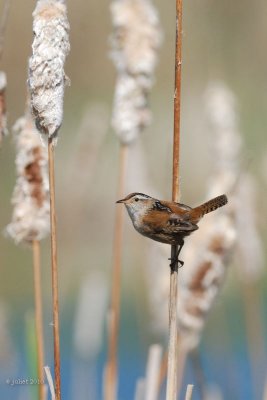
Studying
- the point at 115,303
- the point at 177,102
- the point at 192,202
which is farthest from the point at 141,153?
the point at 192,202

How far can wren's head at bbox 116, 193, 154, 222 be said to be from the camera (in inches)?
102

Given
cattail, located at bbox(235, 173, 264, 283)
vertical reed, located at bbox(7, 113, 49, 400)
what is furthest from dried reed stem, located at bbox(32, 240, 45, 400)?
cattail, located at bbox(235, 173, 264, 283)

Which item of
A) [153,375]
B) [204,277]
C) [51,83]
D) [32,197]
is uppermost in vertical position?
[51,83]

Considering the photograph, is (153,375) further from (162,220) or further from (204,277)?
(162,220)

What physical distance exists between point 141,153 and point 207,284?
94cm

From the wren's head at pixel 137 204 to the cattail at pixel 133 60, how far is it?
29cm

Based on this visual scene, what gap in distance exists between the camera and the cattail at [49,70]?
2215 millimetres

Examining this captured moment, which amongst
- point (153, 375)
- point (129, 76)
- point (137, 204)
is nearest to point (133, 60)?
point (129, 76)

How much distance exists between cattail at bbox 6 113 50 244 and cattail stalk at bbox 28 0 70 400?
28 centimetres

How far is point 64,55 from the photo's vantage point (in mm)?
2248

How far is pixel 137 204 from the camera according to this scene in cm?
264

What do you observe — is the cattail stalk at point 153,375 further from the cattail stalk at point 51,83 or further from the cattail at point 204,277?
the cattail stalk at point 51,83

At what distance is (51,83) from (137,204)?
52 cm

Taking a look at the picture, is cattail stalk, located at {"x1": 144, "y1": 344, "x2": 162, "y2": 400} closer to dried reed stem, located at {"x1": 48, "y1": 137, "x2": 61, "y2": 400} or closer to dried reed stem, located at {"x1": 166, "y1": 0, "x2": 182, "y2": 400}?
dried reed stem, located at {"x1": 166, "y1": 0, "x2": 182, "y2": 400}
